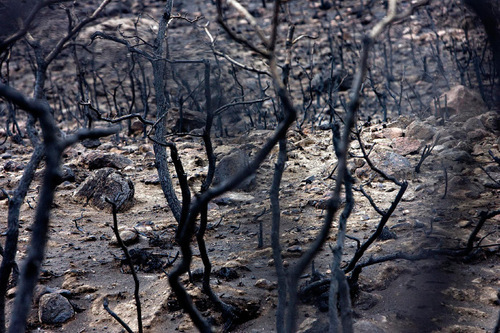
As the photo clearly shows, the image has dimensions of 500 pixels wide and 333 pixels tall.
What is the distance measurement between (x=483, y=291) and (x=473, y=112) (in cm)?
308

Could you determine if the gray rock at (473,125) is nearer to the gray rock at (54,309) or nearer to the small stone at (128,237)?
the small stone at (128,237)

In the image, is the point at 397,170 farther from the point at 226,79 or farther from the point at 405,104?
the point at 226,79

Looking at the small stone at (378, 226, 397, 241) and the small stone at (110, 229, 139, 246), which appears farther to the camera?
the small stone at (110, 229, 139, 246)

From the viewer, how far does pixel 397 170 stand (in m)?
3.70

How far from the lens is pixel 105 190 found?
3.77m

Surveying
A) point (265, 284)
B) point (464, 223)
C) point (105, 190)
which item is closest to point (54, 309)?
point (265, 284)

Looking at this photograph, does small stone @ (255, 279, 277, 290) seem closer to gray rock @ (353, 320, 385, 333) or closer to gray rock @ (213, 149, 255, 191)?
gray rock @ (353, 320, 385, 333)

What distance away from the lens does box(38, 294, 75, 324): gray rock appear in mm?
2330

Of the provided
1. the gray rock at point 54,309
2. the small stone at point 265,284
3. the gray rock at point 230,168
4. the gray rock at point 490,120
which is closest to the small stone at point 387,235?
the small stone at point 265,284

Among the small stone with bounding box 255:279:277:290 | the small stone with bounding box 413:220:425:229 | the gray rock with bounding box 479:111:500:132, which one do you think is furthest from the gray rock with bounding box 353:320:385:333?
the gray rock with bounding box 479:111:500:132

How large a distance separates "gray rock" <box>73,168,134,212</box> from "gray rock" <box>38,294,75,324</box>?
131 cm

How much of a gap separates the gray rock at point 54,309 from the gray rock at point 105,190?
131cm

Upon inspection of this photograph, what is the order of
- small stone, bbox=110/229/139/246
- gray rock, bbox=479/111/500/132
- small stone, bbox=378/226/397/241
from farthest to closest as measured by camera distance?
gray rock, bbox=479/111/500/132 < small stone, bbox=110/229/139/246 < small stone, bbox=378/226/397/241

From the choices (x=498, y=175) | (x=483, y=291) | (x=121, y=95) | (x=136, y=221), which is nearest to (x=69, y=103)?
(x=121, y=95)
